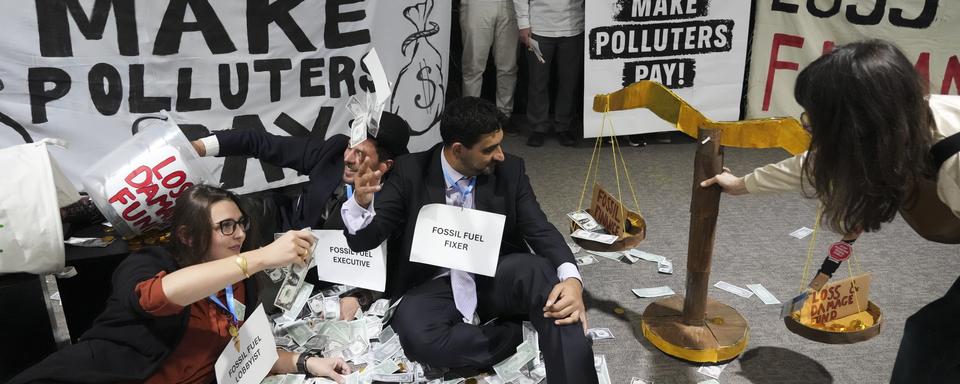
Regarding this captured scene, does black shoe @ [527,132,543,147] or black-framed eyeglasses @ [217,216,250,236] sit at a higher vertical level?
black-framed eyeglasses @ [217,216,250,236]

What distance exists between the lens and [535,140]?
485 centimetres

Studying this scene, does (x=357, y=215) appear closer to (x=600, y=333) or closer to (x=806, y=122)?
(x=600, y=333)

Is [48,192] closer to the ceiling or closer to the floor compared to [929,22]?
closer to the floor

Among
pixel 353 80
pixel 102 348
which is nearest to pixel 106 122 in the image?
pixel 353 80

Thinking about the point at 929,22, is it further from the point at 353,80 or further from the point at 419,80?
the point at 353,80

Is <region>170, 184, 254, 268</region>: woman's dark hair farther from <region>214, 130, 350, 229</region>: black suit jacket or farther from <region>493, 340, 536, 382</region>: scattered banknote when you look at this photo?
<region>493, 340, 536, 382</region>: scattered banknote

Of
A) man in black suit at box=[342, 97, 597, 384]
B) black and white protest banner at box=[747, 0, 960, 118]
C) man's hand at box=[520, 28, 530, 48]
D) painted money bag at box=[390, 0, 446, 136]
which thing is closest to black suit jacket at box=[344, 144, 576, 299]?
man in black suit at box=[342, 97, 597, 384]

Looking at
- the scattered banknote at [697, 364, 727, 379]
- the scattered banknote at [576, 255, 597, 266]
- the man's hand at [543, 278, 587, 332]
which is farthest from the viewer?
the scattered banknote at [576, 255, 597, 266]

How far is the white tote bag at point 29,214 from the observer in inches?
72.0

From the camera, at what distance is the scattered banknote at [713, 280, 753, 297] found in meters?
2.96

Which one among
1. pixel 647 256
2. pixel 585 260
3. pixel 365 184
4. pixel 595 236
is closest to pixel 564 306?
pixel 595 236

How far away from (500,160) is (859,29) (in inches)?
129

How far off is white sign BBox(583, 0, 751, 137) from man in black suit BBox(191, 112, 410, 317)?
84.0 inches

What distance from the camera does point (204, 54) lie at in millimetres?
3107
